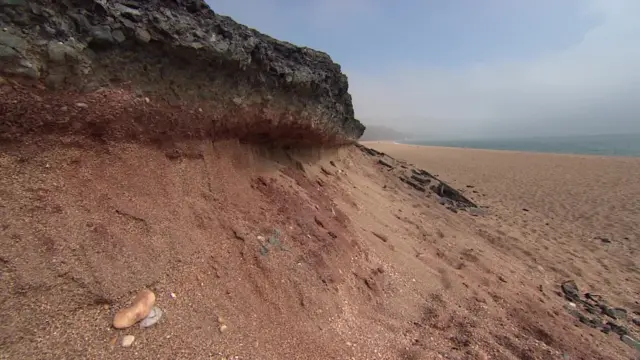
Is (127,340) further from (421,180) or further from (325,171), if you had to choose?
(421,180)

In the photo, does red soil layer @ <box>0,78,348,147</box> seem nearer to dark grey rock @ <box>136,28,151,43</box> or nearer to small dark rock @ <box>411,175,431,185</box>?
dark grey rock @ <box>136,28,151,43</box>

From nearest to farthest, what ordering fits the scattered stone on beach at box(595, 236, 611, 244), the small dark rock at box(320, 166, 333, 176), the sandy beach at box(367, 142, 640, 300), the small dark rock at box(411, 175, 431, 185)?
the small dark rock at box(320, 166, 333, 176) < the sandy beach at box(367, 142, 640, 300) < the scattered stone on beach at box(595, 236, 611, 244) < the small dark rock at box(411, 175, 431, 185)

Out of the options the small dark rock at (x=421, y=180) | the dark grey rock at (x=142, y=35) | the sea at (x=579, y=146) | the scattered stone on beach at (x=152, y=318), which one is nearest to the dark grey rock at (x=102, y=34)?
the dark grey rock at (x=142, y=35)

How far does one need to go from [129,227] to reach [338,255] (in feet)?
6.57

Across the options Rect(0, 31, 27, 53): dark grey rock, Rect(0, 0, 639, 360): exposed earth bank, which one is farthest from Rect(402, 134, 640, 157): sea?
Rect(0, 31, 27, 53): dark grey rock

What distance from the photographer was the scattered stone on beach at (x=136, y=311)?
6.33ft

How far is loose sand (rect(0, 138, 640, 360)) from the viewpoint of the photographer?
1.91m

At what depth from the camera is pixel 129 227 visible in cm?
232

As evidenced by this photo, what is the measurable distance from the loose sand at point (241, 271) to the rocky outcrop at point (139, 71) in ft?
0.69

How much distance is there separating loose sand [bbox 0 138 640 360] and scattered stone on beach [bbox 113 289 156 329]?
46mm

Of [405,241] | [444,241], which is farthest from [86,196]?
[444,241]

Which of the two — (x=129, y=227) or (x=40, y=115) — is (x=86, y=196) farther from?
(x=40, y=115)

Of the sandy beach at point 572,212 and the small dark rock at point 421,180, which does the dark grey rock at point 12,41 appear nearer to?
the sandy beach at point 572,212

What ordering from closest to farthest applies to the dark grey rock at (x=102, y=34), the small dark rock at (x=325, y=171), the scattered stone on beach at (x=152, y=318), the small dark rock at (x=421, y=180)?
the scattered stone on beach at (x=152, y=318), the dark grey rock at (x=102, y=34), the small dark rock at (x=325, y=171), the small dark rock at (x=421, y=180)
